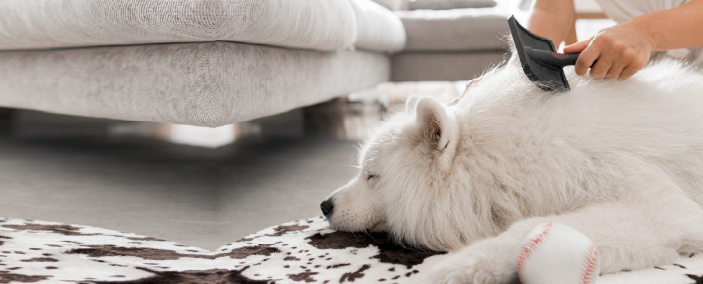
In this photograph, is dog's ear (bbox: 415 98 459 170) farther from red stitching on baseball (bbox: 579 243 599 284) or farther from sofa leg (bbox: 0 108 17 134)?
sofa leg (bbox: 0 108 17 134)

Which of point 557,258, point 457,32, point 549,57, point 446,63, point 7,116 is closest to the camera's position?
point 557,258

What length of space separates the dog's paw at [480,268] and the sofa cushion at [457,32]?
10.7 ft

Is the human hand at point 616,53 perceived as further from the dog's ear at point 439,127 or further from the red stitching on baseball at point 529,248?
the red stitching on baseball at point 529,248

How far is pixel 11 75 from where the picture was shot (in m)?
2.10

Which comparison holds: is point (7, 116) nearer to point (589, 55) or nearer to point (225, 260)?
point (225, 260)

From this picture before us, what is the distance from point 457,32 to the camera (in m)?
3.91

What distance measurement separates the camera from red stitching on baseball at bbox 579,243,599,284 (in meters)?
0.79

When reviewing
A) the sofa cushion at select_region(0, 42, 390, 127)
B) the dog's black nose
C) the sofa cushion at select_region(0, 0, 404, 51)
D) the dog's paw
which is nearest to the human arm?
the dog's paw

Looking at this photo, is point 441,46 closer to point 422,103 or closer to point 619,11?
point 619,11

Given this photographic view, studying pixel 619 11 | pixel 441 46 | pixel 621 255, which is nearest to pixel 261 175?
pixel 621 255

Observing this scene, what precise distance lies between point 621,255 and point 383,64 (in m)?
2.96

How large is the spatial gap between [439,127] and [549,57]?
37 cm

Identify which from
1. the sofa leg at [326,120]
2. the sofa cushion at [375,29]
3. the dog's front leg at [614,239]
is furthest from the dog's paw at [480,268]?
the sofa leg at [326,120]

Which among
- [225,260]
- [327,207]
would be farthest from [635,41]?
[225,260]
